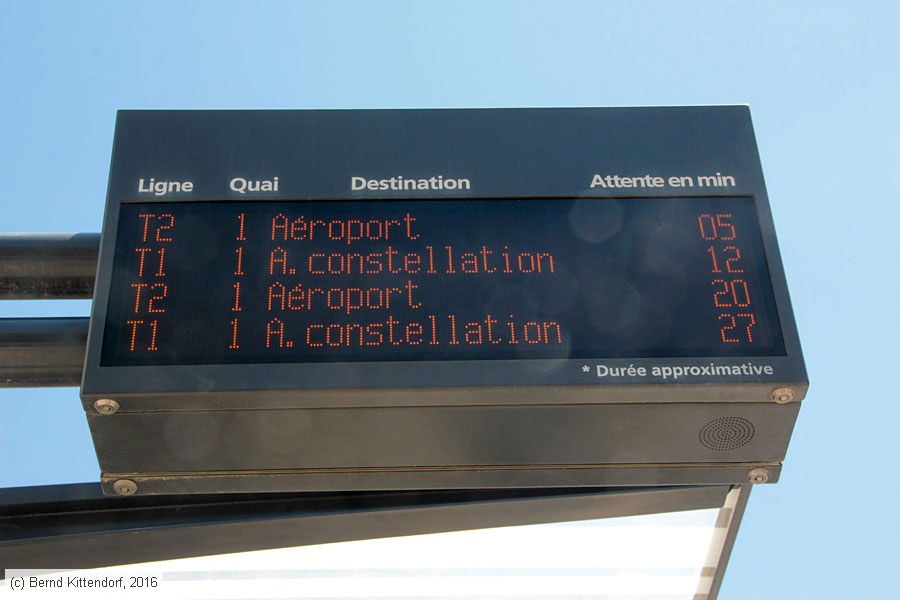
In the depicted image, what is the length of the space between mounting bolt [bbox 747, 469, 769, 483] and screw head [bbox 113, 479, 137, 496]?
2.24 m

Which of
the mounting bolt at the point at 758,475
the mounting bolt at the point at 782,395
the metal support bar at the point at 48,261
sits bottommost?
the mounting bolt at the point at 758,475

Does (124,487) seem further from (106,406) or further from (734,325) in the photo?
(734,325)

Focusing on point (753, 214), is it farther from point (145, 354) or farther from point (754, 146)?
point (145, 354)

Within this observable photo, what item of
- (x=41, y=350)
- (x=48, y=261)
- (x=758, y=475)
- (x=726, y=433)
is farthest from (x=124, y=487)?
(x=758, y=475)

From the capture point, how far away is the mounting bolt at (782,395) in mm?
3654

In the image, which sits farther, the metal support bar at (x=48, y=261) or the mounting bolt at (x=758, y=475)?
the metal support bar at (x=48, y=261)

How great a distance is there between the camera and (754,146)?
427 centimetres

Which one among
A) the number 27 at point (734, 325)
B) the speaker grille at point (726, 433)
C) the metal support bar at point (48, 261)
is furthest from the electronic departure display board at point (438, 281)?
the metal support bar at point (48, 261)

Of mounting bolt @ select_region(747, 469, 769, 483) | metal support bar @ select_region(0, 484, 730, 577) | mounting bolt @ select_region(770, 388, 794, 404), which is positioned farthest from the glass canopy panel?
mounting bolt @ select_region(770, 388, 794, 404)

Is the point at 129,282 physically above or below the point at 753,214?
below

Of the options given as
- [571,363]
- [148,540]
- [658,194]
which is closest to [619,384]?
[571,363]

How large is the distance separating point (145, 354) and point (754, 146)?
8.21ft

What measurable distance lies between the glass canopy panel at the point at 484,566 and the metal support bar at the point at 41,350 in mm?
1466

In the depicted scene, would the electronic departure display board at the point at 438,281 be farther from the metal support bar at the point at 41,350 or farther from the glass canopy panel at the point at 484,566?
the glass canopy panel at the point at 484,566
